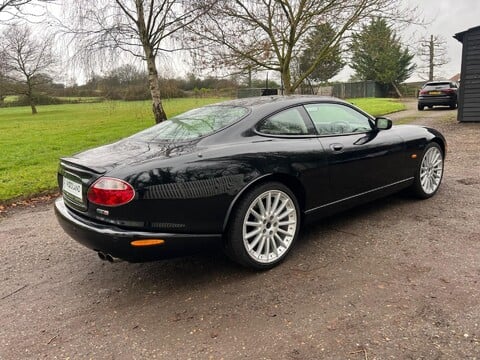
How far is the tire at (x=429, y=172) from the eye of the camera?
4.59 m

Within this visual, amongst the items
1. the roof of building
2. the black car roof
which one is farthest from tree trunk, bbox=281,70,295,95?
the black car roof

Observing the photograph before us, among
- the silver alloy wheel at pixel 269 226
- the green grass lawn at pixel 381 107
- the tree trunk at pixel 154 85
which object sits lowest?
the silver alloy wheel at pixel 269 226

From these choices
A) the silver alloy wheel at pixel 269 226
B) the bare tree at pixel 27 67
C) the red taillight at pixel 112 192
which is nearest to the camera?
the red taillight at pixel 112 192

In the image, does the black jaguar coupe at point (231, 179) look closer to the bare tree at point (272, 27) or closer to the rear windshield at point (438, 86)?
the bare tree at point (272, 27)

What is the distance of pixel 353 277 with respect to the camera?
2965 millimetres

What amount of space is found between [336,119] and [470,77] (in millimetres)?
10686

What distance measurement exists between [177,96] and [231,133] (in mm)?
13930

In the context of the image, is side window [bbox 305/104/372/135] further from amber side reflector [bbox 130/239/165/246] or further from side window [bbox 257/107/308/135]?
amber side reflector [bbox 130/239/165/246]

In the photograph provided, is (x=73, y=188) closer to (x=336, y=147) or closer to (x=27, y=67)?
(x=336, y=147)

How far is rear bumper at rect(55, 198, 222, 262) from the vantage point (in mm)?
2609

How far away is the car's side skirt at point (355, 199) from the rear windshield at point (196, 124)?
1075 millimetres

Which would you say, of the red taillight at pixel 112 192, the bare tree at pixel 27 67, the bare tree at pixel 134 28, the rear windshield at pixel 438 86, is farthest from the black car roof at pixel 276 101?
the bare tree at pixel 27 67

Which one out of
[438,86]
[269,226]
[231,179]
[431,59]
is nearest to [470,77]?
[438,86]

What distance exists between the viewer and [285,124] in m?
3.48
